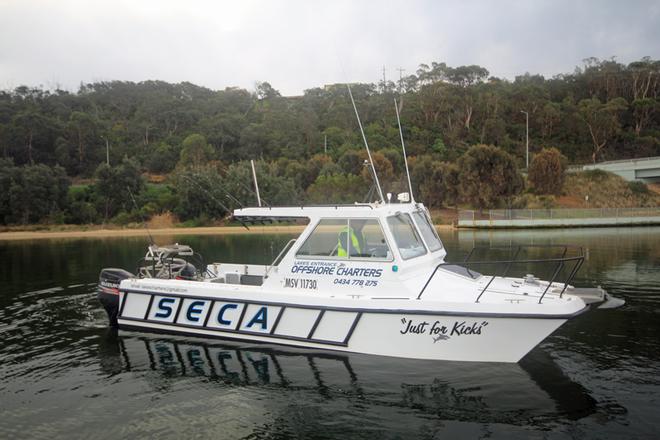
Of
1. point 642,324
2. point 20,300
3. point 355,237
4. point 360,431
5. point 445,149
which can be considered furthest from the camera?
point 445,149

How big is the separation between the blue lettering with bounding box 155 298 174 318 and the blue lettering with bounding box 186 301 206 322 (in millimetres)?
435

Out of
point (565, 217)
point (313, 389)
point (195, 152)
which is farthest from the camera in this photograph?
point (195, 152)

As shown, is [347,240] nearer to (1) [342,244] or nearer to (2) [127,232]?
(1) [342,244]

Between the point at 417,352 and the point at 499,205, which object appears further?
the point at 499,205

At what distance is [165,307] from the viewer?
1023cm

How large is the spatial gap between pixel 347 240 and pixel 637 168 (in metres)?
59.7

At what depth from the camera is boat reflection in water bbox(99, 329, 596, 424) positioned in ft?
23.4

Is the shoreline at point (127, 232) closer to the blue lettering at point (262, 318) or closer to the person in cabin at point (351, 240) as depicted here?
the blue lettering at point (262, 318)

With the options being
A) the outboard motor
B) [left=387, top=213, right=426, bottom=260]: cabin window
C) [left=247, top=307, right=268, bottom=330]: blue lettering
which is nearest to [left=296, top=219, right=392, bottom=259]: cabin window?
[left=387, top=213, right=426, bottom=260]: cabin window

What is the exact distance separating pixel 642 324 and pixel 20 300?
16.1 m

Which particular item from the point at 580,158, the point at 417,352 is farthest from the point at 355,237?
the point at 580,158

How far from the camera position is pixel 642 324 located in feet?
36.4

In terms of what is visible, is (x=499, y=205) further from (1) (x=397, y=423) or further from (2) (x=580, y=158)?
(1) (x=397, y=423)

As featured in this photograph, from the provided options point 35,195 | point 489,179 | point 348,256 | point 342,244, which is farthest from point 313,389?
point 35,195
